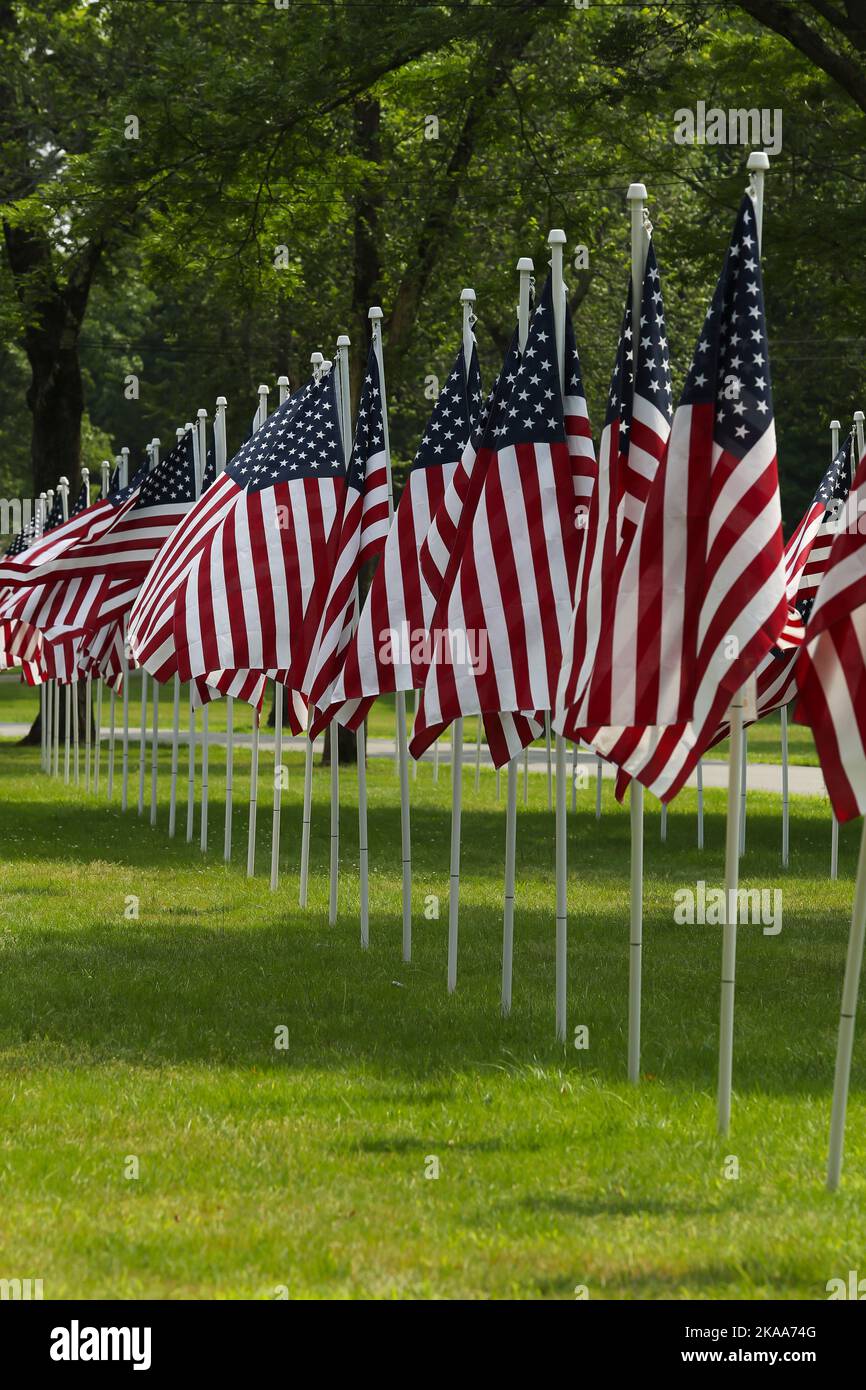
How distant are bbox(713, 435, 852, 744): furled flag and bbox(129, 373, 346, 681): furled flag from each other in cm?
405

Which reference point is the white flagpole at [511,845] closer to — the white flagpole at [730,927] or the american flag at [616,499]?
the american flag at [616,499]

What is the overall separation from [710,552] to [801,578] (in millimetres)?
7597

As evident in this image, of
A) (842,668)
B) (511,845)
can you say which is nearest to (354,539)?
(511,845)

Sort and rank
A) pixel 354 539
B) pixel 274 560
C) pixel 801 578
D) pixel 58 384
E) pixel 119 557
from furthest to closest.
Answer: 1. pixel 58 384
2. pixel 119 557
3. pixel 801 578
4. pixel 274 560
5. pixel 354 539

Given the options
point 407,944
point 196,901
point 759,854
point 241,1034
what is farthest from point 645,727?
point 759,854

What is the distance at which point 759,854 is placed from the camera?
67.3ft

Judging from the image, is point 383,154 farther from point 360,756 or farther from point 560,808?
point 560,808

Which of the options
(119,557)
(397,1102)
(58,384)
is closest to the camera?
(397,1102)

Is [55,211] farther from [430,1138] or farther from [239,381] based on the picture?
[239,381]

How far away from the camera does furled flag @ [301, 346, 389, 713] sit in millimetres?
13273

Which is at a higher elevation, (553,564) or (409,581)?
(553,564)

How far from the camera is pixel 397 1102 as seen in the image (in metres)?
9.28

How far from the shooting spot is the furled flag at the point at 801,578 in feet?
51.5
